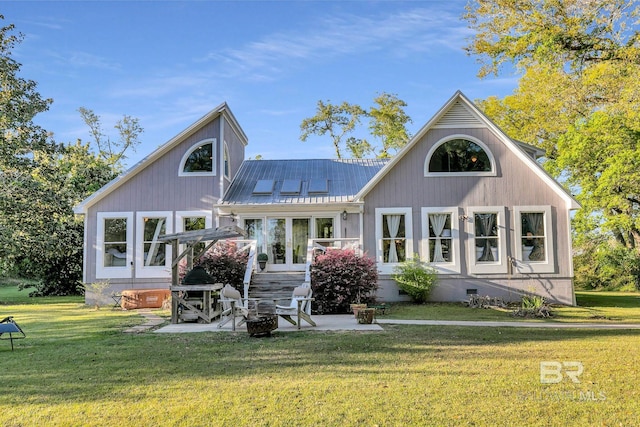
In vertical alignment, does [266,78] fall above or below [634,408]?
above

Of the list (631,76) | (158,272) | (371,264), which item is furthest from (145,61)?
(631,76)

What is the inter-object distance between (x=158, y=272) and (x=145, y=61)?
7.37m

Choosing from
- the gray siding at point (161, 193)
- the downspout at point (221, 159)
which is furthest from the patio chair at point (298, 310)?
the gray siding at point (161, 193)

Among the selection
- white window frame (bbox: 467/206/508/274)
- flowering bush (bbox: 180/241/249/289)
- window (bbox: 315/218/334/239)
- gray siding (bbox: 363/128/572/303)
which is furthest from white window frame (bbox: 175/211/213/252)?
white window frame (bbox: 467/206/508/274)

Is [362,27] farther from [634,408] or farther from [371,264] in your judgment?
[634,408]

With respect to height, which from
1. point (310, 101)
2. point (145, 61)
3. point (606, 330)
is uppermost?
point (310, 101)

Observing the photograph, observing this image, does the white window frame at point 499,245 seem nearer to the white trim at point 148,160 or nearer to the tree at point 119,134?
the white trim at point 148,160

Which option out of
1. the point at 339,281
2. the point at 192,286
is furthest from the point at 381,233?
the point at 192,286

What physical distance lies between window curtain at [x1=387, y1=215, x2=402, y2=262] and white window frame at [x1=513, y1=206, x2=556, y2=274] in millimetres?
3658

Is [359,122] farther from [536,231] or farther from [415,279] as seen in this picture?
[415,279]

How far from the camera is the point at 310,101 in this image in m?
30.7

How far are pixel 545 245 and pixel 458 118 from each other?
15.8 feet

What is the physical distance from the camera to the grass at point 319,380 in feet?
14.3

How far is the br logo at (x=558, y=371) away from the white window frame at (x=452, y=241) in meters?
8.54
